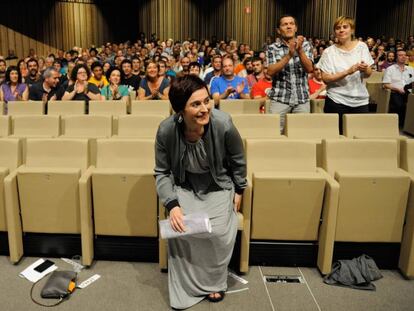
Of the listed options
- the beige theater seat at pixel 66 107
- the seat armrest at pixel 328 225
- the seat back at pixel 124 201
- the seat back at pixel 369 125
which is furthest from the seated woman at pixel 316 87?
the seat back at pixel 124 201

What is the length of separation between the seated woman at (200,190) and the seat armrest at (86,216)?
47 centimetres

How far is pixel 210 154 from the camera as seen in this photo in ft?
7.45

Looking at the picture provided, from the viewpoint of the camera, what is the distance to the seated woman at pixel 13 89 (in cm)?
543

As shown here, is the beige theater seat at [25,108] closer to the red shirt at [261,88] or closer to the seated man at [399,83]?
the red shirt at [261,88]

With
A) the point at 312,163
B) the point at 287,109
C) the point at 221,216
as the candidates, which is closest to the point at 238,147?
the point at 221,216

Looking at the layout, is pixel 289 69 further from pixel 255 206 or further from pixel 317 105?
pixel 255 206

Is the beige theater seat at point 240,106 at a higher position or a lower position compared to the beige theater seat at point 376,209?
higher

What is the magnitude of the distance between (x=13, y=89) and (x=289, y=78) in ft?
11.4

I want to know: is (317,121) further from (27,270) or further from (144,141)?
(27,270)

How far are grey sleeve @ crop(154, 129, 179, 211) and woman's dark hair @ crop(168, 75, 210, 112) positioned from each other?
0.20 m

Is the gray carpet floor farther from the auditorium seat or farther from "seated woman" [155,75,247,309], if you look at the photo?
the auditorium seat

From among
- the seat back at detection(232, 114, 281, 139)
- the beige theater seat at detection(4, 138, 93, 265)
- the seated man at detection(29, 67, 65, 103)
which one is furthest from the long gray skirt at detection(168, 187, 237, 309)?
the seated man at detection(29, 67, 65, 103)

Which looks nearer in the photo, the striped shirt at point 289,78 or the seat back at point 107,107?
the striped shirt at point 289,78

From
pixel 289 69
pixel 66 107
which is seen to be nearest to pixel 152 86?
pixel 66 107
